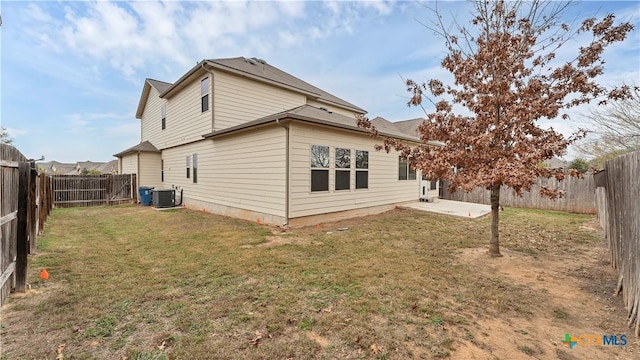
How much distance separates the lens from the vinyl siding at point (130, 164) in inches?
631

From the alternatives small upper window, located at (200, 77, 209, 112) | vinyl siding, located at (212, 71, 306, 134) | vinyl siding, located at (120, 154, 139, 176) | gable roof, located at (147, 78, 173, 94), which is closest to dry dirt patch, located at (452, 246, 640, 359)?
vinyl siding, located at (212, 71, 306, 134)

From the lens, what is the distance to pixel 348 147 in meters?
9.42

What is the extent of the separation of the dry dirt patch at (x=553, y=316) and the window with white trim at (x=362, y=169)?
504cm

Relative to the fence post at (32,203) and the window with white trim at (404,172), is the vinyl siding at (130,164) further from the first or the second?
the window with white trim at (404,172)

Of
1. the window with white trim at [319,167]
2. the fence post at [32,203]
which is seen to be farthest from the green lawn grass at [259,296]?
the window with white trim at [319,167]

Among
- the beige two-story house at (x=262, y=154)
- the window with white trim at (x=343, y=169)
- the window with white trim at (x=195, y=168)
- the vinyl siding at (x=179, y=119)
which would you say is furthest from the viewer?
the window with white trim at (x=195, y=168)

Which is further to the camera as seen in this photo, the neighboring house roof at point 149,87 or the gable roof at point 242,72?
the neighboring house roof at point 149,87

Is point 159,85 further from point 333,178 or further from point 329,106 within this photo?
point 333,178

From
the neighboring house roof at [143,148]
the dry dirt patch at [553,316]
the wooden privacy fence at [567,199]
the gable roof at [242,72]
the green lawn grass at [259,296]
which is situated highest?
the gable roof at [242,72]

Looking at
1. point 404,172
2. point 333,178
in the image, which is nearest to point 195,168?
point 333,178

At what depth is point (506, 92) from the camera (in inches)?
186

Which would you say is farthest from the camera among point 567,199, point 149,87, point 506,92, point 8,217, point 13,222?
point 149,87

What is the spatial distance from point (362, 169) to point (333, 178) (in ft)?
5.31

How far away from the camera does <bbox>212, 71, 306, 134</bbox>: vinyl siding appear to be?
10.7 m
